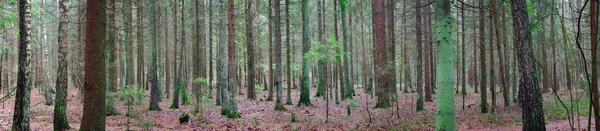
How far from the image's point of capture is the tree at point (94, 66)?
672cm

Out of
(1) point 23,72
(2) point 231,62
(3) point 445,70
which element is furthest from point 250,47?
(3) point 445,70

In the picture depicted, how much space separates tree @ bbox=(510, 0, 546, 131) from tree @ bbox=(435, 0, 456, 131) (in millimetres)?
2983

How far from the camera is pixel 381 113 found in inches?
631

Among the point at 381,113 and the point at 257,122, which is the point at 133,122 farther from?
the point at 381,113

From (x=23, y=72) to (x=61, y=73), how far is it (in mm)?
2384

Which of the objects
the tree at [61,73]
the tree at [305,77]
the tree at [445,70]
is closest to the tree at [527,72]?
the tree at [445,70]

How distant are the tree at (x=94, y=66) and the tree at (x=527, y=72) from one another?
27.7 feet

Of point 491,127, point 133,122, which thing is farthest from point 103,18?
point 491,127

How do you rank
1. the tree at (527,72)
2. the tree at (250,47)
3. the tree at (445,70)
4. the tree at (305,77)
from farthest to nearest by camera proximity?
the tree at (250,47) → the tree at (305,77) → the tree at (527,72) → the tree at (445,70)

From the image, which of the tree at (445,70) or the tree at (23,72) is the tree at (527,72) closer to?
the tree at (445,70)

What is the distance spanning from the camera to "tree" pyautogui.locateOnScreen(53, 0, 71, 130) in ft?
33.1

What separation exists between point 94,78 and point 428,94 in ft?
61.5

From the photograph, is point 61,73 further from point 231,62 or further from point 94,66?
point 231,62

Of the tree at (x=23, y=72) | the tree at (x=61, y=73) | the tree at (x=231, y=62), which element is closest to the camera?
the tree at (x=23, y=72)
